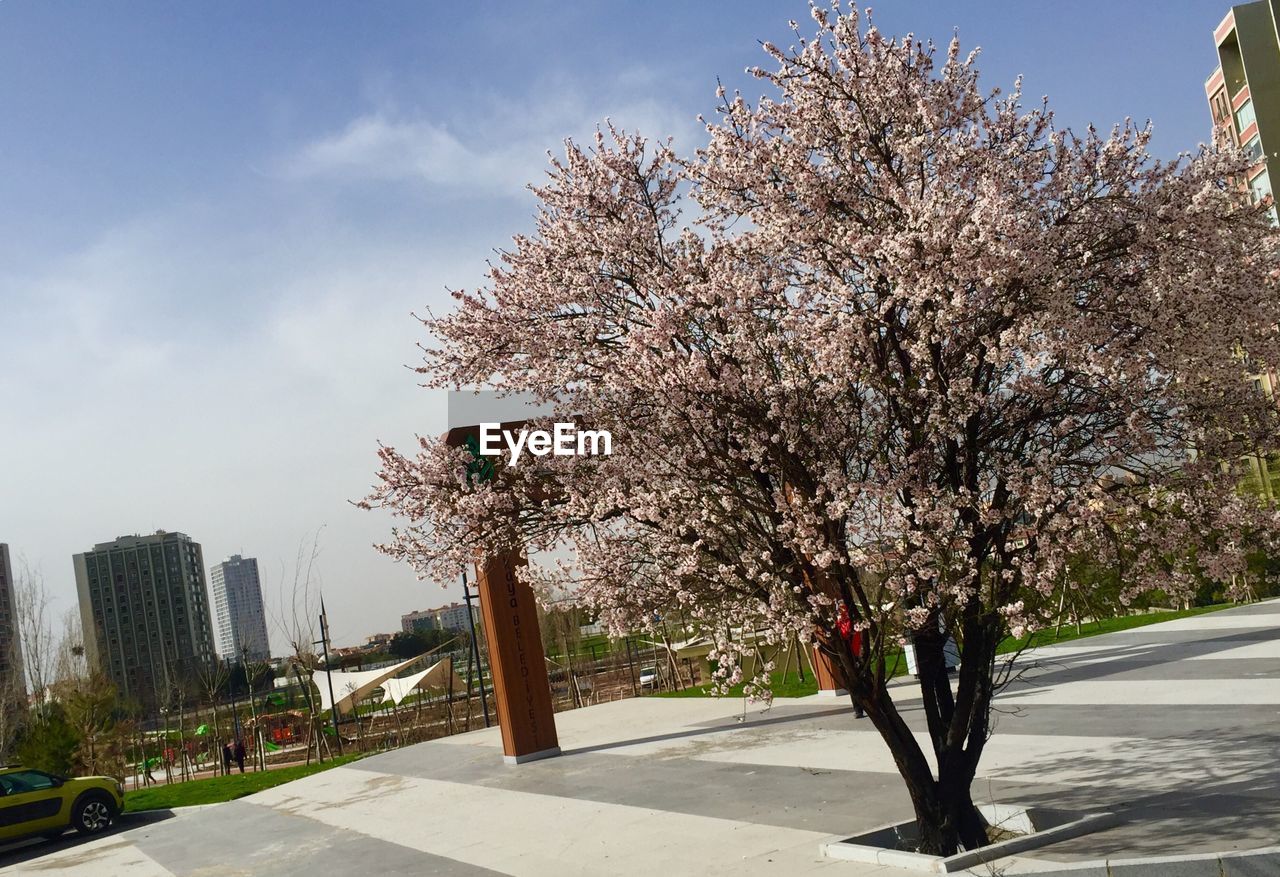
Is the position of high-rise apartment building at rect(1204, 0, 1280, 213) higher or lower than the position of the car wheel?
higher

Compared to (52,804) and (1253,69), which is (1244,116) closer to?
(1253,69)

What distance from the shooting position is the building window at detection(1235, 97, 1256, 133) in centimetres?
4703

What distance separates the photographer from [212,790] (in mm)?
17641

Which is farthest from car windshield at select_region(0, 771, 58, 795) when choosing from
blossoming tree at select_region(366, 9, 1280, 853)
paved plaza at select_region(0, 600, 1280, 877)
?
blossoming tree at select_region(366, 9, 1280, 853)

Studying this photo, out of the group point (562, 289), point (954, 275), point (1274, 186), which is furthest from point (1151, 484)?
point (1274, 186)

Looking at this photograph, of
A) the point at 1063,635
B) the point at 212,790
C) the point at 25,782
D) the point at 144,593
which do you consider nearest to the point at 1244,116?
the point at 1063,635

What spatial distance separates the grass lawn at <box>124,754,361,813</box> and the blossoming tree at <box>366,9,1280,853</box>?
488 inches

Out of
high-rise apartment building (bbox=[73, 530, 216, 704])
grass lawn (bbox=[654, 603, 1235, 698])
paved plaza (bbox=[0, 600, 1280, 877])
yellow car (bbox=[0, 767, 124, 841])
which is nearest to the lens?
paved plaza (bbox=[0, 600, 1280, 877])

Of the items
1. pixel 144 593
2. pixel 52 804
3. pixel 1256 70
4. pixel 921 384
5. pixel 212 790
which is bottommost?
pixel 212 790

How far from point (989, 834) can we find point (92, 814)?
13.4m

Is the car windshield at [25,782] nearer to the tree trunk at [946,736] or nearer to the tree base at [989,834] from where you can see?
the tree base at [989,834]

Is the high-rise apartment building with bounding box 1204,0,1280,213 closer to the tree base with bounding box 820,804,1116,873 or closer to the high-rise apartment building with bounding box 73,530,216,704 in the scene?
the tree base with bounding box 820,804,1116,873

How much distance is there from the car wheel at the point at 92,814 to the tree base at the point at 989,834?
12.4 m

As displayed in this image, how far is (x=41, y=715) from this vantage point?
27.7m
